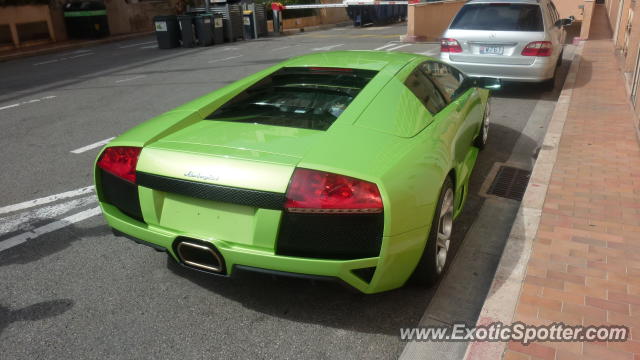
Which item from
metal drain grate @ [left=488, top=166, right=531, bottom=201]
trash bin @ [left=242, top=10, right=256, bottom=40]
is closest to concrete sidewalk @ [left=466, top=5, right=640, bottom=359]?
metal drain grate @ [left=488, top=166, right=531, bottom=201]

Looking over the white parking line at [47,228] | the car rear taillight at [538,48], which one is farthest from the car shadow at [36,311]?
the car rear taillight at [538,48]

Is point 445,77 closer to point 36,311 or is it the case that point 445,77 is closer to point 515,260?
point 515,260

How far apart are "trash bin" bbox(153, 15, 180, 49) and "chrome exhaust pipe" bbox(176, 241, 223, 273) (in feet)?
58.4

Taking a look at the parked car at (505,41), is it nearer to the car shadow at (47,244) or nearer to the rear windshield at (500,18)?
the rear windshield at (500,18)

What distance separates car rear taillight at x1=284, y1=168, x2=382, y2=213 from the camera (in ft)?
8.63

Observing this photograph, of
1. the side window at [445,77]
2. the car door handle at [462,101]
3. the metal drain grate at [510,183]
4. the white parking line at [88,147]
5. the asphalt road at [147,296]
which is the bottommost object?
the metal drain grate at [510,183]

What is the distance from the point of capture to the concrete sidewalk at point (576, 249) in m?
2.85

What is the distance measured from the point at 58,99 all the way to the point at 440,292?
897 centimetres

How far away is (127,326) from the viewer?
118 inches

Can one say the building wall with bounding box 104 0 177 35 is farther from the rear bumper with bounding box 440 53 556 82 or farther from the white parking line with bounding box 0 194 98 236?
the white parking line with bounding box 0 194 98 236

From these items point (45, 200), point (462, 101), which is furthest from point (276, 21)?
point (462, 101)

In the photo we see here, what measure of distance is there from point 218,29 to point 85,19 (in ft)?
21.9

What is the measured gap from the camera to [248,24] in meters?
22.7

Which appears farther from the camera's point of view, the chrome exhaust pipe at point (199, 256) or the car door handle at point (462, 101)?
the car door handle at point (462, 101)
